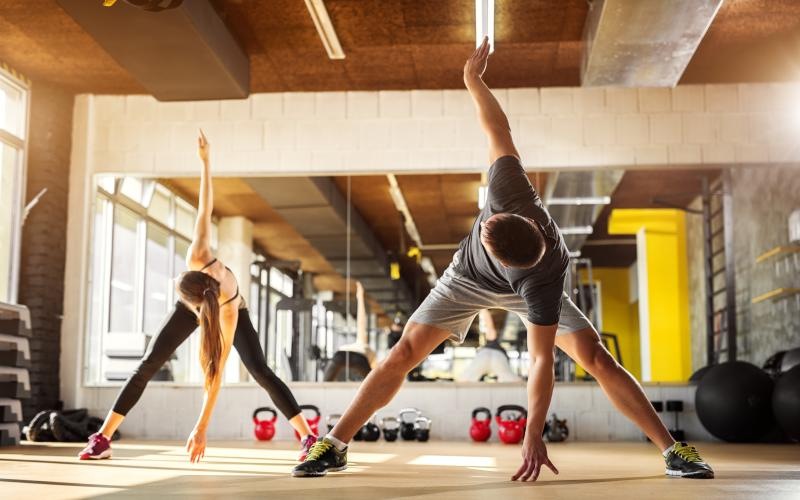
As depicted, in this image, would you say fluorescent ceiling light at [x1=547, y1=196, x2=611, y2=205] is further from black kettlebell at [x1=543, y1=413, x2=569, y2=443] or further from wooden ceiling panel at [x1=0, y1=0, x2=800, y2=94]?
black kettlebell at [x1=543, y1=413, x2=569, y2=443]

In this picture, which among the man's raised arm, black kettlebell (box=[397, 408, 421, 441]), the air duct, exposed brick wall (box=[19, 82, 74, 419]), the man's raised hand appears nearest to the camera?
the man's raised arm

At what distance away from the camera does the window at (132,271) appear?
7.71m

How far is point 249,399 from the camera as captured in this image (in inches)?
298

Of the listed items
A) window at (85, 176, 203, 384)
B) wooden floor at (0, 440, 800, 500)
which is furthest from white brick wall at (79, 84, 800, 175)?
wooden floor at (0, 440, 800, 500)

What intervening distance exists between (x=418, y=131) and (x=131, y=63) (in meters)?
2.48

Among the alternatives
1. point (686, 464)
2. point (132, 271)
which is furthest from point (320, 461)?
point (132, 271)

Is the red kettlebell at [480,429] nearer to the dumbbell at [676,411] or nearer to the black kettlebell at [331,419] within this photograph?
the black kettlebell at [331,419]

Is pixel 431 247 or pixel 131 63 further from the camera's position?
pixel 431 247

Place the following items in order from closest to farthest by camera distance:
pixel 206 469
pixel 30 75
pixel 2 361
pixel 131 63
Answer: pixel 206 469 → pixel 2 361 → pixel 131 63 → pixel 30 75

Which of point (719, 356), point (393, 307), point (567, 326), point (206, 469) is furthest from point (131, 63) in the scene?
point (719, 356)

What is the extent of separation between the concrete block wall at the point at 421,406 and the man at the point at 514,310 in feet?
13.0

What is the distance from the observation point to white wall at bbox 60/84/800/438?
7656 millimetres

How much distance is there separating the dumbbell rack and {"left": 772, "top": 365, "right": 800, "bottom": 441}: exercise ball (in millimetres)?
5139

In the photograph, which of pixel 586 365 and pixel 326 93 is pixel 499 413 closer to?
pixel 326 93
